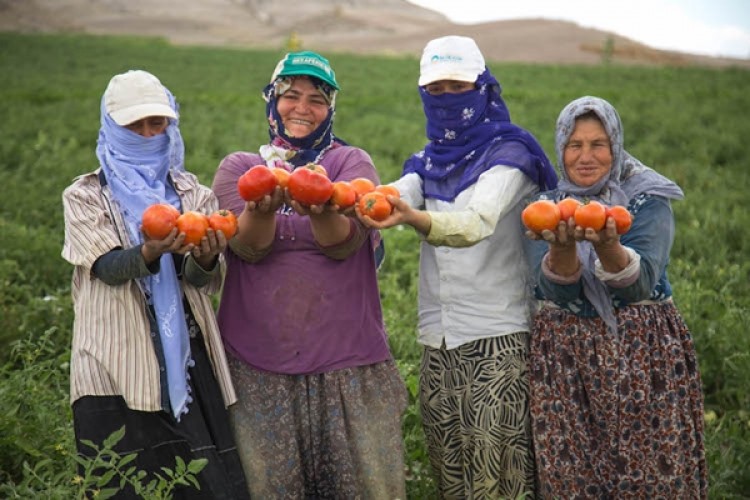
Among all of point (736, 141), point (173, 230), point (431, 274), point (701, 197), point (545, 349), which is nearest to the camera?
point (173, 230)

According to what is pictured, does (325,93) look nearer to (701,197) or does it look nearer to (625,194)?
(625,194)

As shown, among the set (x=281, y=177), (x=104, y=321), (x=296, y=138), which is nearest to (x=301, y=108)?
(x=296, y=138)

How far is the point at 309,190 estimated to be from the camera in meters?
2.46

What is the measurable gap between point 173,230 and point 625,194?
148 centimetres

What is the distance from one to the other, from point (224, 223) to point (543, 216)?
962mm

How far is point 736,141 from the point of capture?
444 inches

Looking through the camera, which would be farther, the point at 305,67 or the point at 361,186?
the point at 305,67

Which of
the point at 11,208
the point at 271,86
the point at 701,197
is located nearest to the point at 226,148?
the point at 11,208

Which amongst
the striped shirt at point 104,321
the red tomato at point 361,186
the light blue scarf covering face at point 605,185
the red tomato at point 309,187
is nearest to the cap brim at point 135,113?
the striped shirt at point 104,321

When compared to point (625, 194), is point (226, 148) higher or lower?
lower

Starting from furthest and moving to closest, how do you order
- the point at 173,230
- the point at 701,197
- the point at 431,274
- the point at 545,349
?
the point at 701,197 → the point at 431,274 → the point at 545,349 → the point at 173,230

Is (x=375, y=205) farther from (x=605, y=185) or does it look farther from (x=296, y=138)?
(x=605, y=185)

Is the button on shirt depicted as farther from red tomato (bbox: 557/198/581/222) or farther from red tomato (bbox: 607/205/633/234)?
red tomato (bbox: 607/205/633/234)

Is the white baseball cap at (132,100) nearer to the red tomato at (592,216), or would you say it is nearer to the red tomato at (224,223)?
the red tomato at (224,223)
